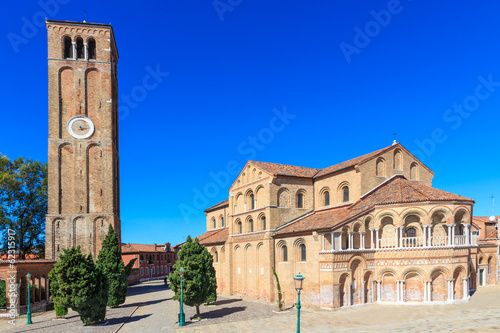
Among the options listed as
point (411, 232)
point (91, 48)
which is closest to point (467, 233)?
point (411, 232)

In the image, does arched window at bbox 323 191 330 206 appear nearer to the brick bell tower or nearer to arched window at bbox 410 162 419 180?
arched window at bbox 410 162 419 180

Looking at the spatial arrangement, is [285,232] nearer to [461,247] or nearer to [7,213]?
[461,247]

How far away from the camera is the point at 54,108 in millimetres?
41188

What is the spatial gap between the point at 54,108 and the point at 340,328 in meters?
37.1

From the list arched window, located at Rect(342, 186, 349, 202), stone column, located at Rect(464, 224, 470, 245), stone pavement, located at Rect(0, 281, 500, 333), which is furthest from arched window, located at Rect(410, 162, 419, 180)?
stone pavement, located at Rect(0, 281, 500, 333)

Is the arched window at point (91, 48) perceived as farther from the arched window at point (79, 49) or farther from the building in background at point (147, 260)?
the building in background at point (147, 260)

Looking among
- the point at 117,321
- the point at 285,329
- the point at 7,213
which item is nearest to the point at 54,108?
the point at 7,213

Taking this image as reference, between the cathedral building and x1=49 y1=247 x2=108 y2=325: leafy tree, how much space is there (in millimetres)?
14853

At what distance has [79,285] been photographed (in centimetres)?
2203

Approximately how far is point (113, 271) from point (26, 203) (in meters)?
22.3

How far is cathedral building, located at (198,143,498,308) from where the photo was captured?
1043 inches

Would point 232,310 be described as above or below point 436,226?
below

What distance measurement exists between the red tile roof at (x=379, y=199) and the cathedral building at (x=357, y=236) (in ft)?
0.33

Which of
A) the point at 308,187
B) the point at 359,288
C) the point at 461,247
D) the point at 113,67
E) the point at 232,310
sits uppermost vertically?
the point at 113,67
